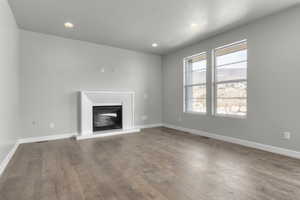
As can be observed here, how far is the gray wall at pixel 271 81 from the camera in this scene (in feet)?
9.64

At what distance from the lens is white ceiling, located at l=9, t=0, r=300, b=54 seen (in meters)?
2.83

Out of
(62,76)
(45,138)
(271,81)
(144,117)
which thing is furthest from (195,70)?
(45,138)

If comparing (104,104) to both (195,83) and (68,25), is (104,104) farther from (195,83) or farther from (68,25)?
(195,83)

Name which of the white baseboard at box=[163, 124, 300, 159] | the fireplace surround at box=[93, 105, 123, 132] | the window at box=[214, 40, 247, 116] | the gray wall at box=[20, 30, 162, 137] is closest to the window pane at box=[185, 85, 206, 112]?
the window at box=[214, 40, 247, 116]

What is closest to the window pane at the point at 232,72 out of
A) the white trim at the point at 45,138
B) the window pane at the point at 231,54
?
the window pane at the point at 231,54

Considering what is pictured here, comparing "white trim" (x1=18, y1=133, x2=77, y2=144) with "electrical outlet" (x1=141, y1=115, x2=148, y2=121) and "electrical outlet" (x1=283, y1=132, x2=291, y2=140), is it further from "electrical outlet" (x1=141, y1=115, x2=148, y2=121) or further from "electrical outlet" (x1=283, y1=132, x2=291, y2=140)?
"electrical outlet" (x1=283, y1=132, x2=291, y2=140)

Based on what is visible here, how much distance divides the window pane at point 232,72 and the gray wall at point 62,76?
9.22 ft

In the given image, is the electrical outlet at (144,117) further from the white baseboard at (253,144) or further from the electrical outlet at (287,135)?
the electrical outlet at (287,135)

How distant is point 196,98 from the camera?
5.06 meters

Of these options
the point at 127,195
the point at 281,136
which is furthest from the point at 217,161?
the point at 127,195

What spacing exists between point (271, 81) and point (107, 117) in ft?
14.5

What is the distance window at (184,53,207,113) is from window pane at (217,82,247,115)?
1.82 ft

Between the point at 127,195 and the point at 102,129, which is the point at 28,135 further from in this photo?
the point at 127,195

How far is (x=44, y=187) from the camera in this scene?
197 cm
